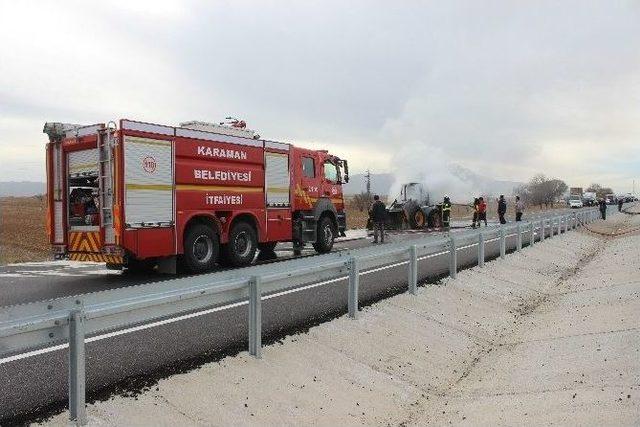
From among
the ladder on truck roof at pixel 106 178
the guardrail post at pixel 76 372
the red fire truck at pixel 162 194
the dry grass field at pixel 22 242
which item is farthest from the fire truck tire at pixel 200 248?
the dry grass field at pixel 22 242

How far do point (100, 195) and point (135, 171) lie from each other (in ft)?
2.65

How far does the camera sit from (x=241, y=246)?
13.6m

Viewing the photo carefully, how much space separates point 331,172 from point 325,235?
2.03 m

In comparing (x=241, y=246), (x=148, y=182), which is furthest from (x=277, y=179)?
(x=148, y=182)

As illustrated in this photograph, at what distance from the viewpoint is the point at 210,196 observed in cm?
1255

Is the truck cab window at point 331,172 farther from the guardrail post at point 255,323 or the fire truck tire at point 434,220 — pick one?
the fire truck tire at point 434,220

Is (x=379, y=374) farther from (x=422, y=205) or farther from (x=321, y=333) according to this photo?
(x=422, y=205)

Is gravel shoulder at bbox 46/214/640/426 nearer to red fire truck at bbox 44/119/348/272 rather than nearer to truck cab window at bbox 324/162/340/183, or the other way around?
red fire truck at bbox 44/119/348/272

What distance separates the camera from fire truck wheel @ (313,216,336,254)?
1656 centimetres

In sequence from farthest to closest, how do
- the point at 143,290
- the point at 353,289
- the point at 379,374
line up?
the point at 353,289
the point at 379,374
the point at 143,290

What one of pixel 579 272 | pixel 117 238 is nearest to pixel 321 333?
pixel 117 238

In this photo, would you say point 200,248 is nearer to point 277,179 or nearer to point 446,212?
point 277,179

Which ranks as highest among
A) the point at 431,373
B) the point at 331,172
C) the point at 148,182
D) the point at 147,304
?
the point at 331,172

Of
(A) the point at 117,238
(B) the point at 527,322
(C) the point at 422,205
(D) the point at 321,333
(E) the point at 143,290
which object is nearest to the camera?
(E) the point at 143,290
